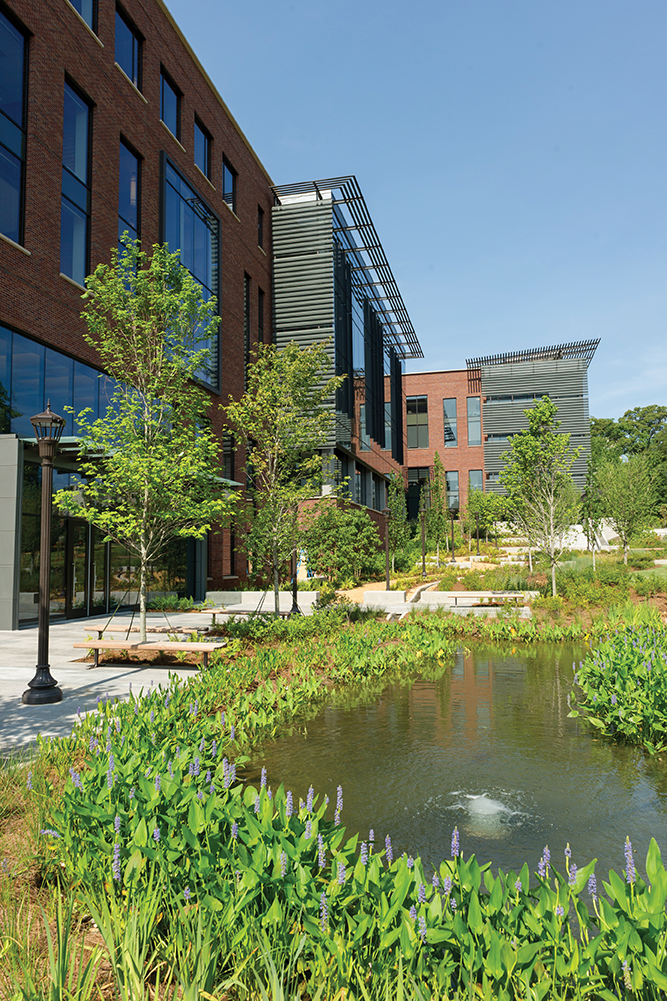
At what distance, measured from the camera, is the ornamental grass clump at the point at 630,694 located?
22.1 ft

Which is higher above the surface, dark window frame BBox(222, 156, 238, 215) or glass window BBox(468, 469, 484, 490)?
dark window frame BBox(222, 156, 238, 215)

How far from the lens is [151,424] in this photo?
40.3 ft

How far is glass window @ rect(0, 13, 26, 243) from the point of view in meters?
15.4

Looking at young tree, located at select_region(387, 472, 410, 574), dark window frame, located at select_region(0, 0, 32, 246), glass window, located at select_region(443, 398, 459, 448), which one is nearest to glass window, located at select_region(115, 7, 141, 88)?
dark window frame, located at select_region(0, 0, 32, 246)

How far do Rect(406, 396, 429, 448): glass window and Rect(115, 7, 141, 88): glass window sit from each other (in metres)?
44.8

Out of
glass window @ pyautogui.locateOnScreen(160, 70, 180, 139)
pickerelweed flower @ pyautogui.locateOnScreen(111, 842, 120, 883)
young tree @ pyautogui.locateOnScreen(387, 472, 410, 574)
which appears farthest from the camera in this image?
young tree @ pyautogui.locateOnScreen(387, 472, 410, 574)

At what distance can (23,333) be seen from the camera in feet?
52.3

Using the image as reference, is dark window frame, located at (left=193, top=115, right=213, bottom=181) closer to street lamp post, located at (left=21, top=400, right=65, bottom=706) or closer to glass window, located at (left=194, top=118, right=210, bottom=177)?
glass window, located at (left=194, top=118, right=210, bottom=177)

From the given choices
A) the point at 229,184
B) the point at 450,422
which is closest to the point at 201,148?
the point at 229,184

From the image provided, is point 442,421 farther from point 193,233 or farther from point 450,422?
point 193,233

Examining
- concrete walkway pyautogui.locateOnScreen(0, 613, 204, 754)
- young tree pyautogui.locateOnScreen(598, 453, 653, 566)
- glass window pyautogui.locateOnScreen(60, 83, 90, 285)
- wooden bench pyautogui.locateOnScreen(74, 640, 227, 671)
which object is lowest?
concrete walkway pyautogui.locateOnScreen(0, 613, 204, 754)

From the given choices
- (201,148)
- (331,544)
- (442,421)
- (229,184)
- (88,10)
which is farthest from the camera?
(442,421)

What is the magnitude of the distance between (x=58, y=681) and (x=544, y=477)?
17.6 meters

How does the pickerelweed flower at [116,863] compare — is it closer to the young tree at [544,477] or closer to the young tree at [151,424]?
the young tree at [151,424]
